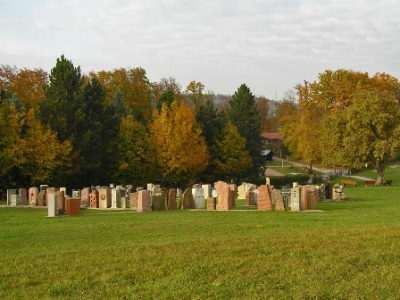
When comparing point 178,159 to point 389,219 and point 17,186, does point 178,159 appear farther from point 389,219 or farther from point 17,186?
point 389,219

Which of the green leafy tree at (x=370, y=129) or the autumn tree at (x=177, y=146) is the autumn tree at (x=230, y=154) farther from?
the green leafy tree at (x=370, y=129)

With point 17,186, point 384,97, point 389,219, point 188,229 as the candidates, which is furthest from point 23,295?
point 384,97

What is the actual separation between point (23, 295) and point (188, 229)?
7.86 meters

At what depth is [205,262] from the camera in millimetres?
9273

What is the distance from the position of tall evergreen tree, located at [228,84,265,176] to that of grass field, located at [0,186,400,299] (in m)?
Result: 40.5

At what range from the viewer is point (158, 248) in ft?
36.3

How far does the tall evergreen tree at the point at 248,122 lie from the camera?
56219 millimetres

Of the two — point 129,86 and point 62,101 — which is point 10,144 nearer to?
point 62,101

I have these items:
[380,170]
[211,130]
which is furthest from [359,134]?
[211,130]

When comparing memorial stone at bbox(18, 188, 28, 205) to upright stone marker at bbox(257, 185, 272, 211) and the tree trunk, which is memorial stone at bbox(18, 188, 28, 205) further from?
the tree trunk

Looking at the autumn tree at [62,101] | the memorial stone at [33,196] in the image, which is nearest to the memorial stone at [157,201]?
the memorial stone at [33,196]

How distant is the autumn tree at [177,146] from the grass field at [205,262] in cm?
2848

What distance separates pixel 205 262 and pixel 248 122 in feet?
160

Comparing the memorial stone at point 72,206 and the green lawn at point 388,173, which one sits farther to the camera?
the green lawn at point 388,173
